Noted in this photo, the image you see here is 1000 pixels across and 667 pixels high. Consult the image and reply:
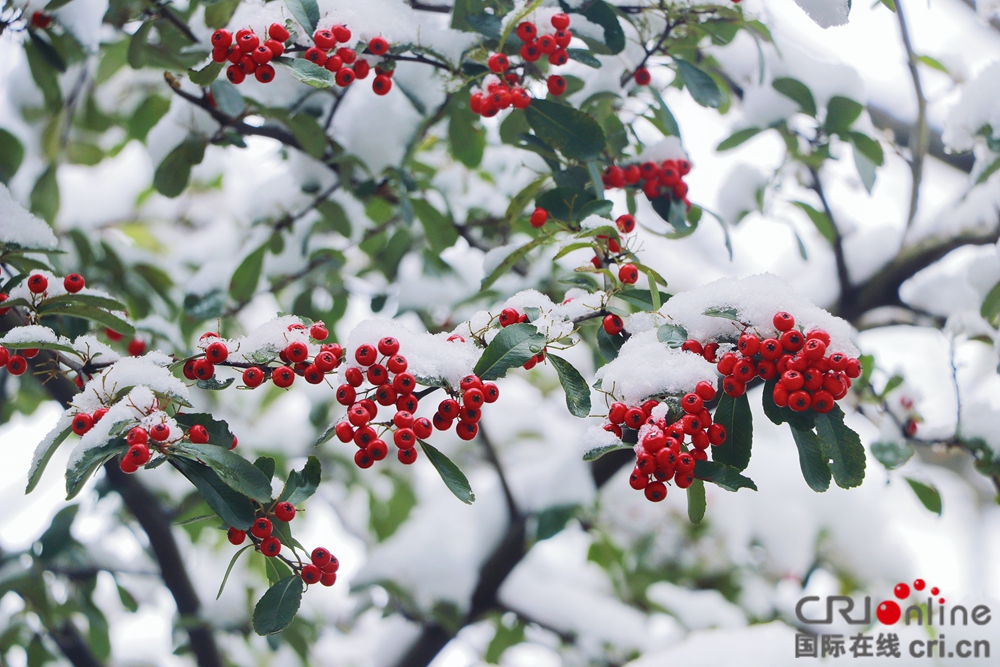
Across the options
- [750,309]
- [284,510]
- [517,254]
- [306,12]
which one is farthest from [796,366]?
[306,12]

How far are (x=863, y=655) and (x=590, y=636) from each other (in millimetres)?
967

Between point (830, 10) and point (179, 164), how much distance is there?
146cm

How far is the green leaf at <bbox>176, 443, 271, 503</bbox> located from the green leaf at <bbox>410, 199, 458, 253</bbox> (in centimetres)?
103

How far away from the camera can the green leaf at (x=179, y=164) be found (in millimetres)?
1774

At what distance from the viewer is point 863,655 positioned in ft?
6.38

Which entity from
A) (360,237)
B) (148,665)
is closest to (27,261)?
(360,237)

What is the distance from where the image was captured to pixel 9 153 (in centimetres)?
204

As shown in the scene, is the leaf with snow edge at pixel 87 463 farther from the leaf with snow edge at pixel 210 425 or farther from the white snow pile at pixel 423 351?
the white snow pile at pixel 423 351

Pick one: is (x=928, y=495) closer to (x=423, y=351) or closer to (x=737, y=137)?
(x=737, y=137)

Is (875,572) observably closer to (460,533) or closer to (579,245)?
(460,533)

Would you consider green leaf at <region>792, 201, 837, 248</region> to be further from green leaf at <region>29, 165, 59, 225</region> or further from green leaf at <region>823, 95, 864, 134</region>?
green leaf at <region>29, 165, 59, 225</region>

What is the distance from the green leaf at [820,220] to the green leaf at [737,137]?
0.28 metres

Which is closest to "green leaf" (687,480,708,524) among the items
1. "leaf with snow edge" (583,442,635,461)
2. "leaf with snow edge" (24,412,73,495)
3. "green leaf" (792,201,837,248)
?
"leaf with snow edge" (583,442,635,461)

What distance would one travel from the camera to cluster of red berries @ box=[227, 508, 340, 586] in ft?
3.73
